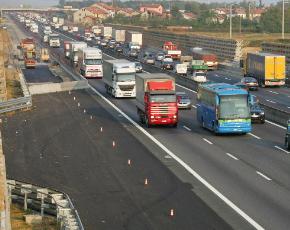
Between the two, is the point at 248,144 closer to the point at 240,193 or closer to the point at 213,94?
the point at 213,94

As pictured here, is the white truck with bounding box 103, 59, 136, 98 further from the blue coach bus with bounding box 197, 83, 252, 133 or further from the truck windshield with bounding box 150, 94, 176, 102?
the blue coach bus with bounding box 197, 83, 252, 133

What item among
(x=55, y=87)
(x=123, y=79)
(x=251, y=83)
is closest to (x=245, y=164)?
(x=123, y=79)

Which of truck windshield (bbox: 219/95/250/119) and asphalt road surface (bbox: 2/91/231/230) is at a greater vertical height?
truck windshield (bbox: 219/95/250/119)

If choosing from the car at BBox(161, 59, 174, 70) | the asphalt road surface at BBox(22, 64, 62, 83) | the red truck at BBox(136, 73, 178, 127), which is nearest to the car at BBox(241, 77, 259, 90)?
the asphalt road surface at BBox(22, 64, 62, 83)

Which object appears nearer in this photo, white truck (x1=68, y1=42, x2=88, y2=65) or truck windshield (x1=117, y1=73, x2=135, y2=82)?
truck windshield (x1=117, y1=73, x2=135, y2=82)

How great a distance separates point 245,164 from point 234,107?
8870 mm

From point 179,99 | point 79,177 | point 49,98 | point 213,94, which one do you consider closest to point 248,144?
point 213,94

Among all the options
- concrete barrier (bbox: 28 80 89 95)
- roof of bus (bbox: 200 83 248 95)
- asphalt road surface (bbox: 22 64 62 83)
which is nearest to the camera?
roof of bus (bbox: 200 83 248 95)

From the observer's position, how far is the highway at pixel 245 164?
28172 millimetres

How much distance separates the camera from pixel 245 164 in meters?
37.2

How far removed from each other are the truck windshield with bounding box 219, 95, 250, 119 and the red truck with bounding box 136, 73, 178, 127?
173 inches

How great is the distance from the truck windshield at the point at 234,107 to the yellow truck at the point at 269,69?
34695 mm

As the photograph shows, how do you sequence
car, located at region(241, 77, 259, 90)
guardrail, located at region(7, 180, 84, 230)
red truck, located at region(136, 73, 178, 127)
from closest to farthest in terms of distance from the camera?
guardrail, located at region(7, 180, 84, 230) → red truck, located at region(136, 73, 178, 127) → car, located at region(241, 77, 259, 90)

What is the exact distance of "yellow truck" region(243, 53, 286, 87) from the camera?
79.6m
